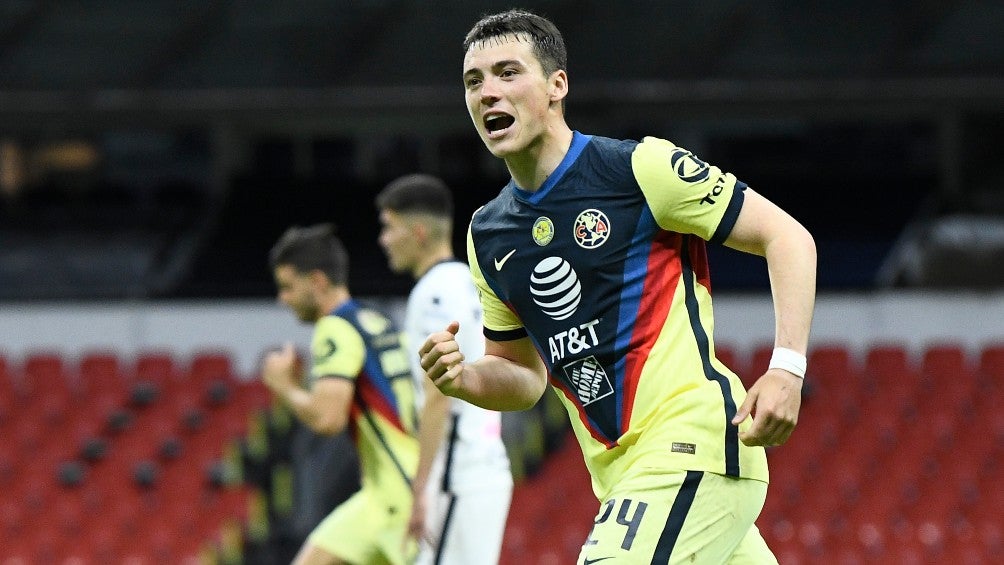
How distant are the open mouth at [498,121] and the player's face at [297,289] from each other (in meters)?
2.63

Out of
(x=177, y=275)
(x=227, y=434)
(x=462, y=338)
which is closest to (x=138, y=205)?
(x=177, y=275)

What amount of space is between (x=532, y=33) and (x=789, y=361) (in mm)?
1005

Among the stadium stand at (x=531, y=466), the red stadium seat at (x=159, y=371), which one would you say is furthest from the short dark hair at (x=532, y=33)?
the red stadium seat at (x=159, y=371)

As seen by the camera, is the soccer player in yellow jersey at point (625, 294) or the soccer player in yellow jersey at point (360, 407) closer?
the soccer player in yellow jersey at point (625, 294)

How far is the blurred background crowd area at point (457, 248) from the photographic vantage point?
39.2ft

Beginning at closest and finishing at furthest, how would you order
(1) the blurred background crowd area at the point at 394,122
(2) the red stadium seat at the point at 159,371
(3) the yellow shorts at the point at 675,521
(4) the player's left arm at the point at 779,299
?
(4) the player's left arm at the point at 779,299
(3) the yellow shorts at the point at 675,521
(1) the blurred background crowd area at the point at 394,122
(2) the red stadium seat at the point at 159,371

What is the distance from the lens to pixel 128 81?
45.0ft

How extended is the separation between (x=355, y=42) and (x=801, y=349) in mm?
11160

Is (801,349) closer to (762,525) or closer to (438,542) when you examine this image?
(438,542)

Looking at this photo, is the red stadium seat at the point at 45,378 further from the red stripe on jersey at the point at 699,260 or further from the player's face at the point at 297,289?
the red stripe on jersey at the point at 699,260

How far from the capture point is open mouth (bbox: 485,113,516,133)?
3.54 meters

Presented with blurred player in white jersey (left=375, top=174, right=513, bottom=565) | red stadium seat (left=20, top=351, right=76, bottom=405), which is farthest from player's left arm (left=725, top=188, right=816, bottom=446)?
red stadium seat (left=20, top=351, right=76, bottom=405)

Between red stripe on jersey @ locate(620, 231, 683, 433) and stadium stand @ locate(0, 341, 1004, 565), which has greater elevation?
red stripe on jersey @ locate(620, 231, 683, 433)

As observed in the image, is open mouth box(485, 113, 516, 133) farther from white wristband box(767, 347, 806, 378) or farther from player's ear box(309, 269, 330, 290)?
player's ear box(309, 269, 330, 290)
